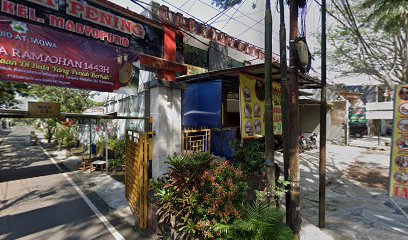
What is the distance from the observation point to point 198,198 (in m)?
4.38

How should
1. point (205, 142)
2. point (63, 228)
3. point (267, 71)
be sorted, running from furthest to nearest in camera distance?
point (205, 142) < point (63, 228) < point (267, 71)

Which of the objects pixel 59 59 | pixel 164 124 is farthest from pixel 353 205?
pixel 59 59

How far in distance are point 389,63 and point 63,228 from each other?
19068mm

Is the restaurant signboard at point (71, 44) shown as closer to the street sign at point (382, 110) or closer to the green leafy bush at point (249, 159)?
the green leafy bush at point (249, 159)

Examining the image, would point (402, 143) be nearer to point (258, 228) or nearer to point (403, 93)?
point (403, 93)

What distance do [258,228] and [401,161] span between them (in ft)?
10.6

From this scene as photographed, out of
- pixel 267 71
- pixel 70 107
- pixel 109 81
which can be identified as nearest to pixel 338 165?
pixel 267 71

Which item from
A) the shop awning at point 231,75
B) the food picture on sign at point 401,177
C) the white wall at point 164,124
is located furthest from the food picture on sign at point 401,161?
the white wall at point 164,124

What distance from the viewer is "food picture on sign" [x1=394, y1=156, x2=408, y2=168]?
4309 mm

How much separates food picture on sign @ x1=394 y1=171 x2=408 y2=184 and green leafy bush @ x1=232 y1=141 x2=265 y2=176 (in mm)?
2784

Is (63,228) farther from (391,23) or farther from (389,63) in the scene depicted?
(389,63)

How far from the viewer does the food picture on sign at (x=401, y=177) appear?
171 inches

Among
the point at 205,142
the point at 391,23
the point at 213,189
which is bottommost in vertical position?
the point at 213,189

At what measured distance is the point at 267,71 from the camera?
427cm
